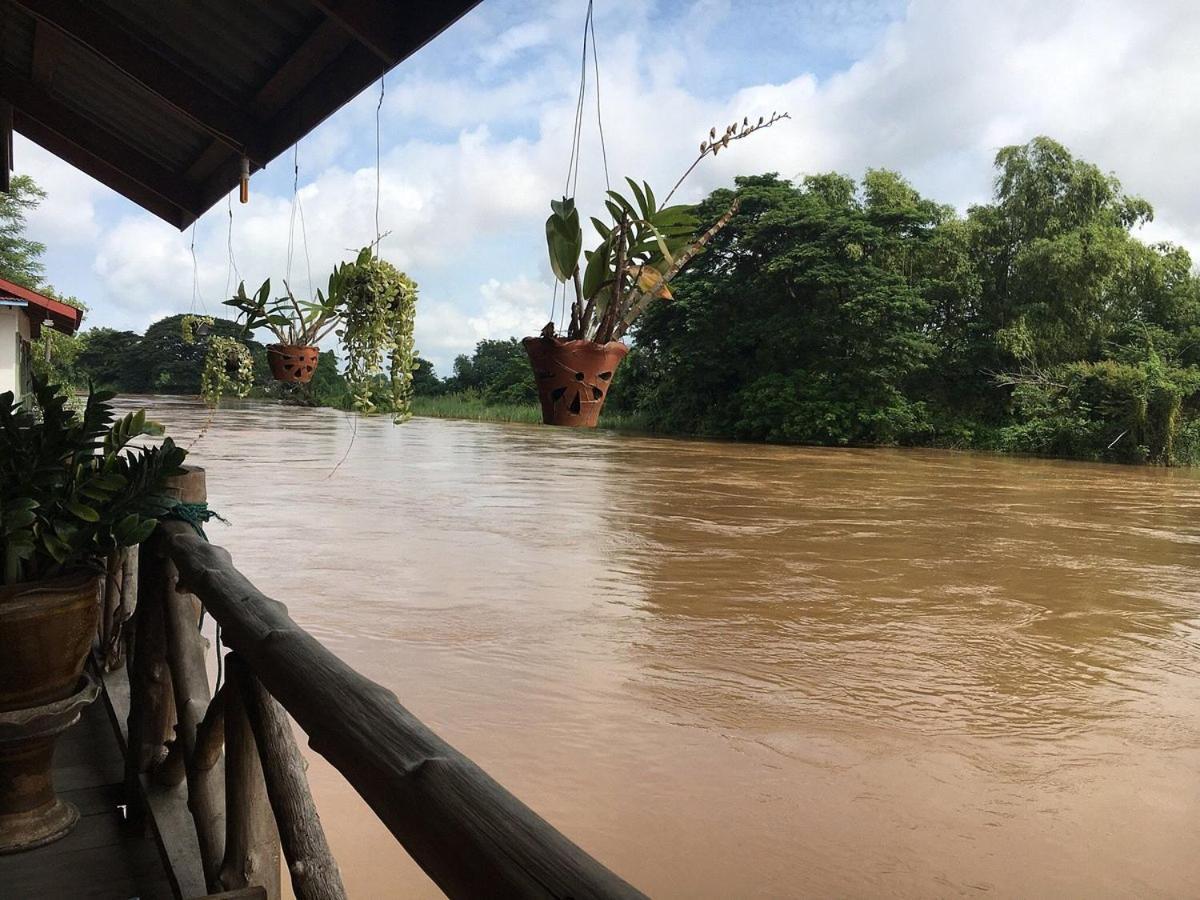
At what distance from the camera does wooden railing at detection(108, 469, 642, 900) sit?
936mm

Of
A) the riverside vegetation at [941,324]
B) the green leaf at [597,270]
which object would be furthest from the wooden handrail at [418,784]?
the riverside vegetation at [941,324]

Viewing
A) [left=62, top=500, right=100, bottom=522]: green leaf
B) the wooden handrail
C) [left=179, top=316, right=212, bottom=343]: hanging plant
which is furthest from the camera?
[left=179, top=316, right=212, bottom=343]: hanging plant

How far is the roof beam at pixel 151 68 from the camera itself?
310 cm

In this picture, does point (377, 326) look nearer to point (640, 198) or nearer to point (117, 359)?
point (640, 198)

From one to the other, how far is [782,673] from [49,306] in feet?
32.1

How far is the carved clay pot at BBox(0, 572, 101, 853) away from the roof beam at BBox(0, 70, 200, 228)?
3.03 m

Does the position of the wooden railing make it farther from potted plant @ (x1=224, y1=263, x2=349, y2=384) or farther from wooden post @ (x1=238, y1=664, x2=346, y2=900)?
potted plant @ (x1=224, y1=263, x2=349, y2=384)

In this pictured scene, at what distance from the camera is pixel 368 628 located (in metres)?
6.02

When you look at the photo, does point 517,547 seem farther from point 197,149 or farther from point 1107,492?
point 1107,492

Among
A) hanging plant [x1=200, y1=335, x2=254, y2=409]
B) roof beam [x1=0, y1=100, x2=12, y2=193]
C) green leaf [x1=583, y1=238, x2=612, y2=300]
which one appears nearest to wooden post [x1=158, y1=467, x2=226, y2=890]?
green leaf [x1=583, y1=238, x2=612, y2=300]

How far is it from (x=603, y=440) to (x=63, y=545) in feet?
77.0

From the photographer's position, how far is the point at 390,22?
2387mm

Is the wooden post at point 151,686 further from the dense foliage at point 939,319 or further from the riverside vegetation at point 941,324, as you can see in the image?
the dense foliage at point 939,319

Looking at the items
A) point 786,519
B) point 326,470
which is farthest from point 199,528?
point 326,470
